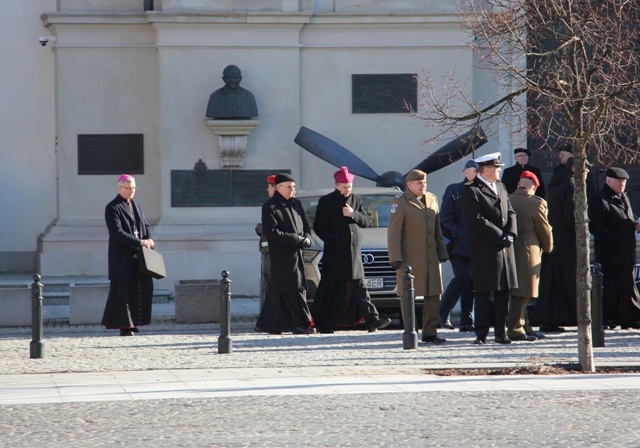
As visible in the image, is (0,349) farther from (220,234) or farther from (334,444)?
(220,234)

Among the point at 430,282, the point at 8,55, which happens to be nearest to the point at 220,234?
the point at 8,55

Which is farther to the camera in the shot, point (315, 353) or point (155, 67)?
point (155, 67)

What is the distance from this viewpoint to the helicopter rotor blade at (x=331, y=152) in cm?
2072

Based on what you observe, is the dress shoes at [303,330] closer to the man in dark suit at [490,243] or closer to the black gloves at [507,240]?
the man in dark suit at [490,243]

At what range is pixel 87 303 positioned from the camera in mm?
16328

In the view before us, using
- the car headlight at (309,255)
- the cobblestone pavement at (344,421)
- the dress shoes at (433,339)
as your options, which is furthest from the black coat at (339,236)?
the cobblestone pavement at (344,421)

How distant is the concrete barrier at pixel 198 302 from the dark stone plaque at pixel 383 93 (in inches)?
253

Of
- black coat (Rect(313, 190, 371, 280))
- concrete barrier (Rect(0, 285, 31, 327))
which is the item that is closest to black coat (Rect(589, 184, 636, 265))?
black coat (Rect(313, 190, 371, 280))

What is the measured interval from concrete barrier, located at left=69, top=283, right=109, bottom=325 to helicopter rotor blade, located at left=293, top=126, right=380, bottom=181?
18.1ft

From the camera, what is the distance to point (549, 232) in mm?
13609

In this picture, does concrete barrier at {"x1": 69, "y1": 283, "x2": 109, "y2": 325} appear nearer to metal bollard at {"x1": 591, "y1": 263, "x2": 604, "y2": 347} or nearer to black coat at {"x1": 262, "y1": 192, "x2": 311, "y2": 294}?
black coat at {"x1": 262, "y1": 192, "x2": 311, "y2": 294}

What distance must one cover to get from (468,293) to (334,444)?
748cm

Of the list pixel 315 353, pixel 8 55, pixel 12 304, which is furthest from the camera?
pixel 8 55

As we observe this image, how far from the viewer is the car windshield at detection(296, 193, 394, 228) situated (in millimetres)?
16391
